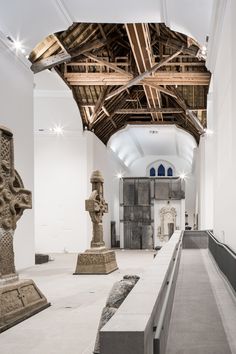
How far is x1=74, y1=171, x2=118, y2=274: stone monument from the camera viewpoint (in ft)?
36.7

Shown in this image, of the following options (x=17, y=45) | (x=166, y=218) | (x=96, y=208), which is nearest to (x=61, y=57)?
(x=17, y=45)

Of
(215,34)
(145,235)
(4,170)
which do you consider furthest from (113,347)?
(145,235)

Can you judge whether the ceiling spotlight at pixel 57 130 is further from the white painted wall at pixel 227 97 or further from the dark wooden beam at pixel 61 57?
the white painted wall at pixel 227 97

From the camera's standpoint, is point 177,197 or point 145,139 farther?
point 145,139

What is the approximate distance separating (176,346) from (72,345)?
6.62 ft

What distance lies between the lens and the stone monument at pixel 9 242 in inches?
232

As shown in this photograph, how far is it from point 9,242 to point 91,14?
600cm

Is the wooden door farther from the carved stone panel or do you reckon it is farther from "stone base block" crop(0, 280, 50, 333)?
"stone base block" crop(0, 280, 50, 333)

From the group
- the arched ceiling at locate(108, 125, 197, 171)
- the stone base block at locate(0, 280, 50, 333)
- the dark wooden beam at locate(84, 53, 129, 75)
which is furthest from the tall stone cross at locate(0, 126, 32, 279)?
the arched ceiling at locate(108, 125, 197, 171)

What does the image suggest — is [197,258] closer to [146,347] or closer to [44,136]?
[146,347]

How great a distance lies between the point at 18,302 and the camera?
6.21 metres

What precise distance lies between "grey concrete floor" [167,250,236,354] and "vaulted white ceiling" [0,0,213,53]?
5145 millimetres

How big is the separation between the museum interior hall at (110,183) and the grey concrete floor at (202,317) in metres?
0.02

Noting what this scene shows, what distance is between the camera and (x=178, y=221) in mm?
→ 24797
